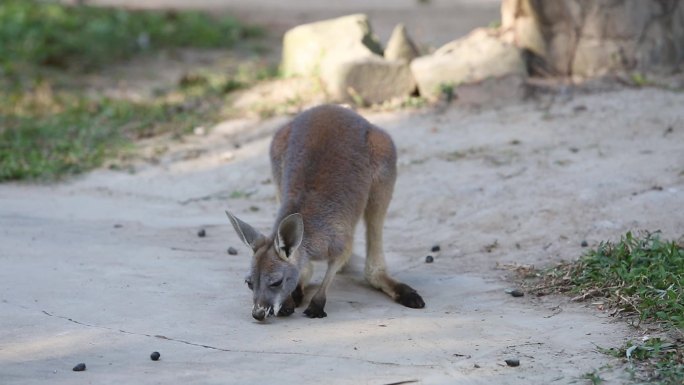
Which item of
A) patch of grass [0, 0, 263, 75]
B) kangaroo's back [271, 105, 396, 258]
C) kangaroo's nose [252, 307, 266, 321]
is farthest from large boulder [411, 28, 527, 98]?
patch of grass [0, 0, 263, 75]

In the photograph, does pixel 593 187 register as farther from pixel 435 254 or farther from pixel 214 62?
pixel 214 62

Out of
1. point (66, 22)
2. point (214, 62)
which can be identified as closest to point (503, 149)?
point (214, 62)

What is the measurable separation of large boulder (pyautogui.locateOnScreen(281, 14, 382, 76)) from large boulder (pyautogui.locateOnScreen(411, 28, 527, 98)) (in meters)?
0.58

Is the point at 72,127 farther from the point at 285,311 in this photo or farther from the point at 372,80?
the point at 285,311

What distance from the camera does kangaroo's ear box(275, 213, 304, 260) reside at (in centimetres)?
532

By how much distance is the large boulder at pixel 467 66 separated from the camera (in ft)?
30.9

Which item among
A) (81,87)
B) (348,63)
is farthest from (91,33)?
(348,63)

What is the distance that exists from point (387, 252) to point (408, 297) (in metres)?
1.21

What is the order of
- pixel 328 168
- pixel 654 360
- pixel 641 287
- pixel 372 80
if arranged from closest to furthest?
pixel 654 360 → pixel 641 287 → pixel 328 168 → pixel 372 80

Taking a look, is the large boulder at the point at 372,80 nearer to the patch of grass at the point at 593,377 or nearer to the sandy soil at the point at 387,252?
the sandy soil at the point at 387,252

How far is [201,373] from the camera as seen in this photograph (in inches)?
175

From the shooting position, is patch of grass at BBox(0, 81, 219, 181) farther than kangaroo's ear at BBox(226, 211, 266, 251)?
Yes

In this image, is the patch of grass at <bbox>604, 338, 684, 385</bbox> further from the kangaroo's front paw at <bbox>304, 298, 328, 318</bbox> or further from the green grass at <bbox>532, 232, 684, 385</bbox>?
the kangaroo's front paw at <bbox>304, 298, 328, 318</bbox>

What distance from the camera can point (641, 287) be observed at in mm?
5316
